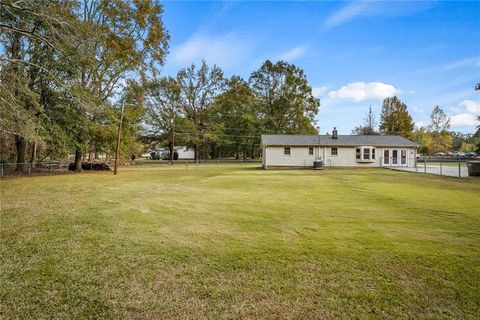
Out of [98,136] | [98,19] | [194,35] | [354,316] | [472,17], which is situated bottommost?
[354,316]

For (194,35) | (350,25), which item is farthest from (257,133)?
(350,25)

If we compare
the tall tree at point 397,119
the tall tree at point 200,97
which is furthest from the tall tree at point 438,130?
the tall tree at point 200,97

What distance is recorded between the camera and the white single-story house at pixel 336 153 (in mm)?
28438

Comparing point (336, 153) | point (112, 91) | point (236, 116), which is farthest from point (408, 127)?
point (112, 91)

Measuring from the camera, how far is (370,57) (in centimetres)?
1766

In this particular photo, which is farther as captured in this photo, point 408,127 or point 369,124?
point 369,124

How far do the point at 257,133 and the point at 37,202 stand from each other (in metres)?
36.8

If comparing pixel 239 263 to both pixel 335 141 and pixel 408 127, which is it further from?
pixel 408 127

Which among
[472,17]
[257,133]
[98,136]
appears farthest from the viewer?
[257,133]

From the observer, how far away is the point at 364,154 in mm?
28719

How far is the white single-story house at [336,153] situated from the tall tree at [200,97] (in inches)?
551

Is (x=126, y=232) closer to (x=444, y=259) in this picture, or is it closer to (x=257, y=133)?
(x=444, y=259)

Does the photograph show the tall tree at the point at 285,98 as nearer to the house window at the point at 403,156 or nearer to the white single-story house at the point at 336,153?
the white single-story house at the point at 336,153

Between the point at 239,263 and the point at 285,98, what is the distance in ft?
138
